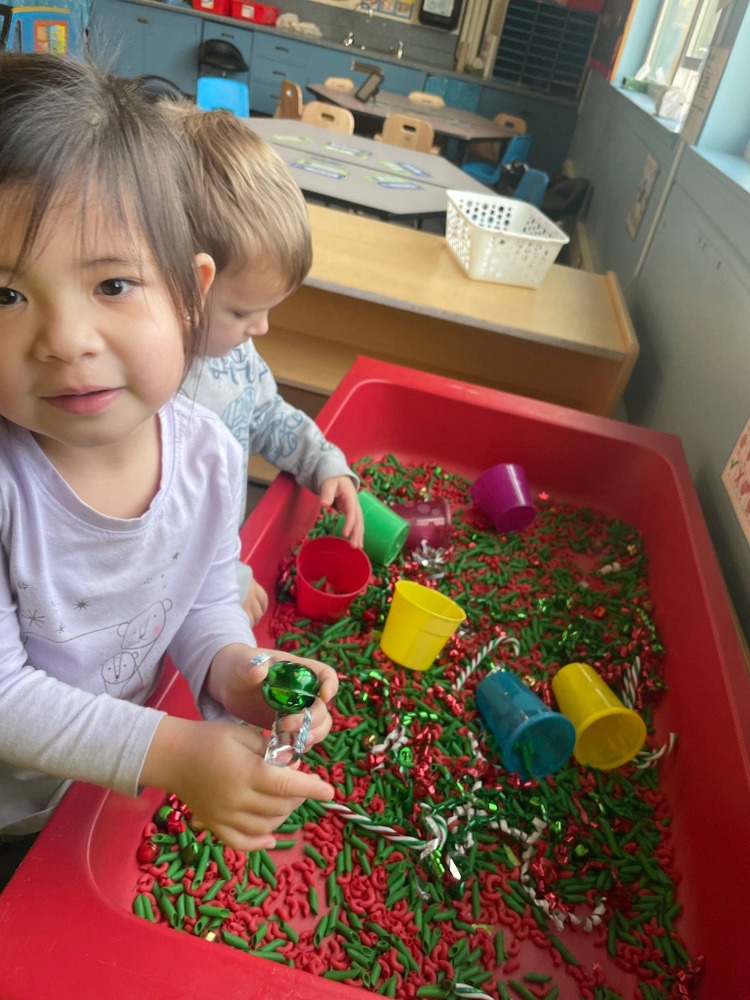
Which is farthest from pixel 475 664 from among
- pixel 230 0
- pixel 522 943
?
pixel 230 0

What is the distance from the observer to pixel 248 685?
0.68 meters

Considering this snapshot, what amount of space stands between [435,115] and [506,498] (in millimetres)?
3847

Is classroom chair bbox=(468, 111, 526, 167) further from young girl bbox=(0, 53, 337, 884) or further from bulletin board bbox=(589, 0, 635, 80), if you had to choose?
Result: young girl bbox=(0, 53, 337, 884)

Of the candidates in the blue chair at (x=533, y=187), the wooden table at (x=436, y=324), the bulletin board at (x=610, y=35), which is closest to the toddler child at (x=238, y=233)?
the wooden table at (x=436, y=324)

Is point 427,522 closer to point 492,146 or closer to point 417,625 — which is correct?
point 417,625

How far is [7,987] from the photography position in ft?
1.68

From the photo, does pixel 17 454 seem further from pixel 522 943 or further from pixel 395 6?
pixel 395 6

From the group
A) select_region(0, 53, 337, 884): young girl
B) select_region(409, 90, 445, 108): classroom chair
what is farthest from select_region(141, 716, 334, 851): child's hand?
Result: select_region(409, 90, 445, 108): classroom chair

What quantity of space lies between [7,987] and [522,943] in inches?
20.1

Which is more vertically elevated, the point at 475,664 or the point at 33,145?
the point at 33,145

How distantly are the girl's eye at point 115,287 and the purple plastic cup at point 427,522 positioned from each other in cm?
80

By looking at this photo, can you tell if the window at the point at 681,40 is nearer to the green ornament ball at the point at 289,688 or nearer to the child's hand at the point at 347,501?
the child's hand at the point at 347,501

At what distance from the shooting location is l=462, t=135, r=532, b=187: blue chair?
420 centimetres

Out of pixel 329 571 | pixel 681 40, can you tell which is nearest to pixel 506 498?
pixel 329 571
